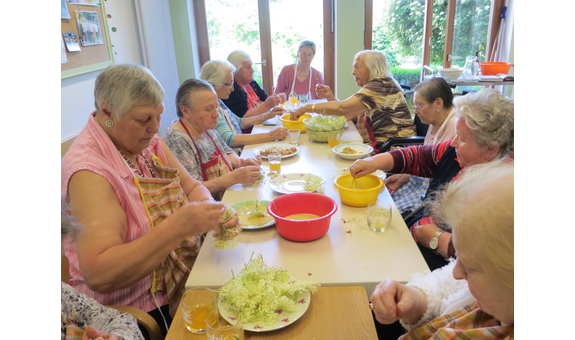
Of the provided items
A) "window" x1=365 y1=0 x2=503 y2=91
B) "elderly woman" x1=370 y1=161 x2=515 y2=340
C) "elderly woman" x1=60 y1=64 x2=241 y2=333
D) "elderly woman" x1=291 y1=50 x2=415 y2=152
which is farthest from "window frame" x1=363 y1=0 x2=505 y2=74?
"elderly woman" x1=370 y1=161 x2=515 y2=340

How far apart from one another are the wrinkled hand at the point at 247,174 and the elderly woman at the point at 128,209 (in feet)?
1.36

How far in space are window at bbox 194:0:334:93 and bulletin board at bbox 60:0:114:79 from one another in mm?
2116

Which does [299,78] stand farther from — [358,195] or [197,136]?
[358,195]

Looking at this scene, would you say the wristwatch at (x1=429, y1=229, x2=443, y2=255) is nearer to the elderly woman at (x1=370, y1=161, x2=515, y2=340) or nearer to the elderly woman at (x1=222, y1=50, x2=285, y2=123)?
the elderly woman at (x1=370, y1=161, x2=515, y2=340)

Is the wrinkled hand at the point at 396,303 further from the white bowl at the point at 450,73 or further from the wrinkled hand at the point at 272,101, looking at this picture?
the white bowl at the point at 450,73

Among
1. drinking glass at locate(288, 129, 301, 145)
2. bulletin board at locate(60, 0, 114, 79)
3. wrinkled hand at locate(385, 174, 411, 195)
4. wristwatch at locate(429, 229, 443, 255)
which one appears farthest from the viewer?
bulletin board at locate(60, 0, 114, 79)

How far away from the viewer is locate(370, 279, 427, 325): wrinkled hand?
106cm

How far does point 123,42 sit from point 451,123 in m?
3.78

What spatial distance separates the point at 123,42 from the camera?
13.8ft

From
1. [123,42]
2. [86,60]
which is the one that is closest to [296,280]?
[86,60]

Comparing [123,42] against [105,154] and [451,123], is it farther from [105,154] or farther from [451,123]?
[451,123]

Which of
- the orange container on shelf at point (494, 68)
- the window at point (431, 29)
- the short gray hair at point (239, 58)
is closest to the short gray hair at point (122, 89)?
the short gray hair at point (239, 58)

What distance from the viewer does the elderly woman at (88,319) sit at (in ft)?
3.53

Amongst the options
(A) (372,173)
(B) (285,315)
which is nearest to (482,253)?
(B) (285,315)
